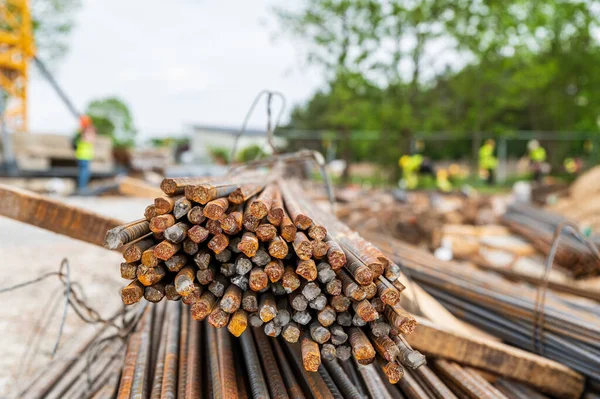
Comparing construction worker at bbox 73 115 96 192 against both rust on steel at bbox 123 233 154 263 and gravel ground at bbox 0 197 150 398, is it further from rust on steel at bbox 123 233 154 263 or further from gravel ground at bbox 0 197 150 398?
rust on steel at bbox 123 233 154 263

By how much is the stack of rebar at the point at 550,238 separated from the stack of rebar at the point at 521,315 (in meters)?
1.70

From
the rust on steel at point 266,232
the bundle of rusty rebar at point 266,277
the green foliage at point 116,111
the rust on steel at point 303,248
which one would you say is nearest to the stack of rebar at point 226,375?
the bundle of rusty rebar at point 266,277

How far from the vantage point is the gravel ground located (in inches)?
122

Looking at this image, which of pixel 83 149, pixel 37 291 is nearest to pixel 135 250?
pixel 37 291

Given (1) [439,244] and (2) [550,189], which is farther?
(2) [550,189]

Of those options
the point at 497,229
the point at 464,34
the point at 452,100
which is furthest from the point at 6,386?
the point at 452,100

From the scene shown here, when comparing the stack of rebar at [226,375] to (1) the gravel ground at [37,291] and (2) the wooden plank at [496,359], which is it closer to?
(2) the wooden plank at [496,359]

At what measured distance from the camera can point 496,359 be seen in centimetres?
244

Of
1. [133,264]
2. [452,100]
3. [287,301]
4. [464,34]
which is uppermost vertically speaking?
[464,34]

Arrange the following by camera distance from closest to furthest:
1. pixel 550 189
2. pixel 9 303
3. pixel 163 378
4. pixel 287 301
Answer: pixel 287 301 < pixel 163 378 < pixel 9 303 < pixel 550 189

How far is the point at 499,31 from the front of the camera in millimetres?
22438

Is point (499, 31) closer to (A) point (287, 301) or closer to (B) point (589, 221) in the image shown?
(B) point (589, 221)

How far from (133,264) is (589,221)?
9947mm

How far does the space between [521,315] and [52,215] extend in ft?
9.88
